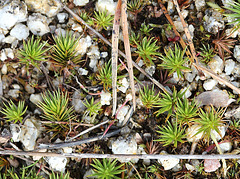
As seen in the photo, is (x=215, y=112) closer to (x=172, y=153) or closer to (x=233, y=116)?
(x=233, y=116)

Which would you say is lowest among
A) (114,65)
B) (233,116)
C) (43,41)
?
(233,116)

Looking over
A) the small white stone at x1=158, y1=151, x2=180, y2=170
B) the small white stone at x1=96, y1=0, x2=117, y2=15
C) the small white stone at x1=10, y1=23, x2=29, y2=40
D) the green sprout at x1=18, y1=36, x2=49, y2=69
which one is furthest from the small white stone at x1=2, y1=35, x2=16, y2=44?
the small white stone at x1=158, y1=151, x2=180, y2=170

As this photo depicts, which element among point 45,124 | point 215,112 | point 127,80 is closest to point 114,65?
point 127,80

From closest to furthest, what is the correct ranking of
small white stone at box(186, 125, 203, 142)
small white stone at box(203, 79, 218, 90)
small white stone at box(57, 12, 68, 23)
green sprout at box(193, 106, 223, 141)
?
green sprout at box(193, 106, 223, 141) → small white stone at box(186, 125, 203, 142) → small white stone at box(203, 79, 218, 90) → small white stone at box(57, 12, 68, 23)

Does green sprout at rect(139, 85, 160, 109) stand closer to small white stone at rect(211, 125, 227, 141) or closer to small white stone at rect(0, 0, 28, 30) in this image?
small white stone at rect(211, 125, 227, 141)

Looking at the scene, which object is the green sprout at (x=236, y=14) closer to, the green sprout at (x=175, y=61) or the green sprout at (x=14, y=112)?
the green sprout at (x=175, y=61)

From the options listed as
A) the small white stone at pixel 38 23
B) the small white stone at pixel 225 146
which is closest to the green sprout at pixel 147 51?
the small white stone at pixel 38 23
